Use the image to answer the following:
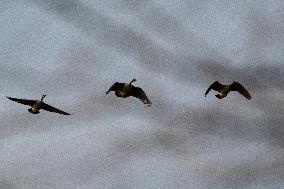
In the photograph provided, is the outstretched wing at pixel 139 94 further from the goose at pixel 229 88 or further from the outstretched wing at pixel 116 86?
the goose at pixel 229 88

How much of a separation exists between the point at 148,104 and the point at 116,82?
4.67 m

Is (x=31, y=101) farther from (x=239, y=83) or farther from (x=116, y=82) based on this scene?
(x=239, y=83)

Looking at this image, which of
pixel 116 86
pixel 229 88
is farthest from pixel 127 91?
pixel 229 88

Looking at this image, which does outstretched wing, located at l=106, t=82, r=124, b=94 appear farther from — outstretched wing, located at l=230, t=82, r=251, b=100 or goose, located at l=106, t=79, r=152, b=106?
outstretched wing, located at l=230, t=82, r=251, b=100

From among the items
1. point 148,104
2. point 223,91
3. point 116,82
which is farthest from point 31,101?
point 223,91

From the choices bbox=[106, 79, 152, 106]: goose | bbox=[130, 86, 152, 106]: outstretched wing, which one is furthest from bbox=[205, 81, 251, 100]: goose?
bbox=[106, 79, 152, 106]: goose

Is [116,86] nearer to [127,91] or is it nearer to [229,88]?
[127,91]

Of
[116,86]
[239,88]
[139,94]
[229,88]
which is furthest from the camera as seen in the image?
[229,88]

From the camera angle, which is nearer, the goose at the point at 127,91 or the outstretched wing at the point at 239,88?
the goose at the point at 127,91

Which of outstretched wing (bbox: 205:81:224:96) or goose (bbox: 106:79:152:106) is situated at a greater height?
outstretched wing (bbox: 205:81:224:96)

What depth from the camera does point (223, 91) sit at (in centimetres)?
5900

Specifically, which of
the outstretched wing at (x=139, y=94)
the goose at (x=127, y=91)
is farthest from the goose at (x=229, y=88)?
the goose at (x=127, y=91)

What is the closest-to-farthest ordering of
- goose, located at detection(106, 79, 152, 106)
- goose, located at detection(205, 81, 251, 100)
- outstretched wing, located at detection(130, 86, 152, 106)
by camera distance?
1. goose, located at detection(106, 79, 152, 106)
2. outstretched wing, located at detection(130, 86, 152, 106)
3. goose, located at detection(205, 81, 251, 100)

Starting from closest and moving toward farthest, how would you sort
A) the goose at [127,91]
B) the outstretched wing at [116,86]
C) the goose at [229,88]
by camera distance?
the outstretched wing at [116,86], the goose at [127,91], the goose at [229,88]
